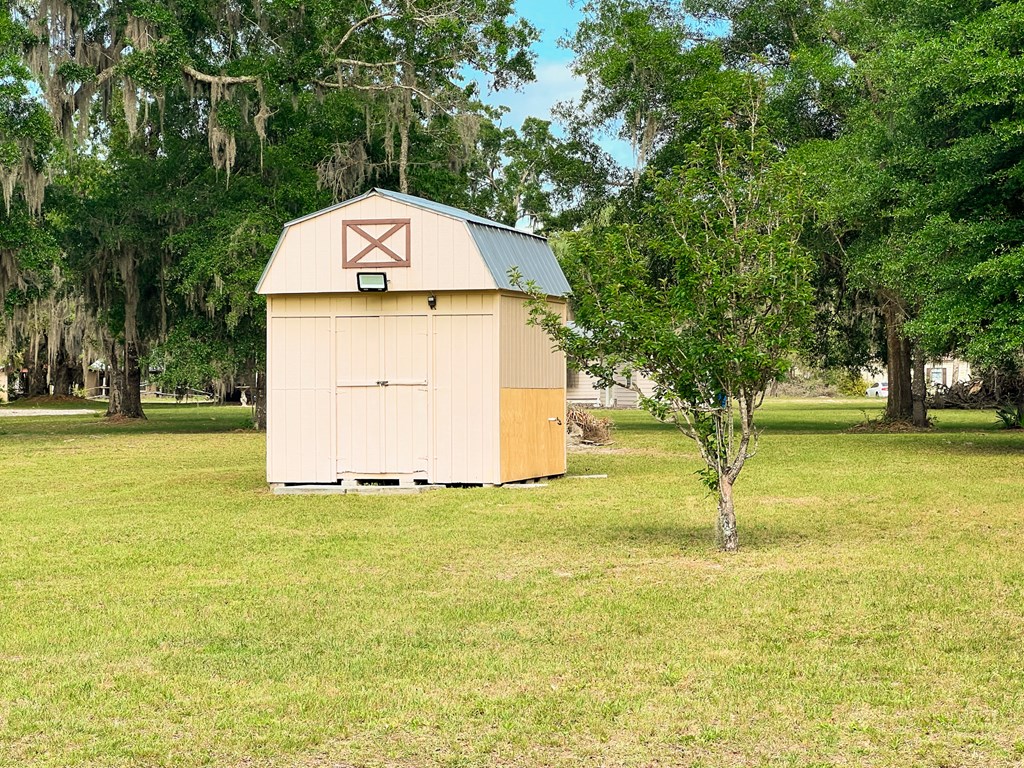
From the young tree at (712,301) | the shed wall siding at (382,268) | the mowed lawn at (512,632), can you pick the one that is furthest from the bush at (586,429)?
the young tree at (712,301)

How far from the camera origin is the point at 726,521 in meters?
10.6

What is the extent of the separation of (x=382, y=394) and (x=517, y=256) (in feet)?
8.28

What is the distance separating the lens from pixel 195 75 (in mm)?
27891

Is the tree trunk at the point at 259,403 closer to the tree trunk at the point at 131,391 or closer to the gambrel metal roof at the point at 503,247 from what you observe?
the tree trunk at the point at 131,391

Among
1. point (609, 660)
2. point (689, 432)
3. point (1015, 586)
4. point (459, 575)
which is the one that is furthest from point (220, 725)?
point (689, 432)

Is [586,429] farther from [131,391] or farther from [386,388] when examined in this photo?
[131,391]

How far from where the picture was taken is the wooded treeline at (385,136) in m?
24.0

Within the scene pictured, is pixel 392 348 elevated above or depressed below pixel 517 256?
below

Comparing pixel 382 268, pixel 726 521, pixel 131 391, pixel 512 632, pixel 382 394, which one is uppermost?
pixel 382 268

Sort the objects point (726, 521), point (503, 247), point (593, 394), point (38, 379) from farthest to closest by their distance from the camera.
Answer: point (38, 379) → point (593, 394) → point (503, 247) → point (726, 521)

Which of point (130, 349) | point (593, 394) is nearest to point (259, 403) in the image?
point (130, 349)

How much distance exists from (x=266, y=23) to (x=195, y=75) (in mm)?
2694

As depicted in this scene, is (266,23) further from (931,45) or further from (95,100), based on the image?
(931,45)

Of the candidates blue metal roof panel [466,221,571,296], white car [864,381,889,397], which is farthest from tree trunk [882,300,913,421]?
white car [864,381,889,397]
